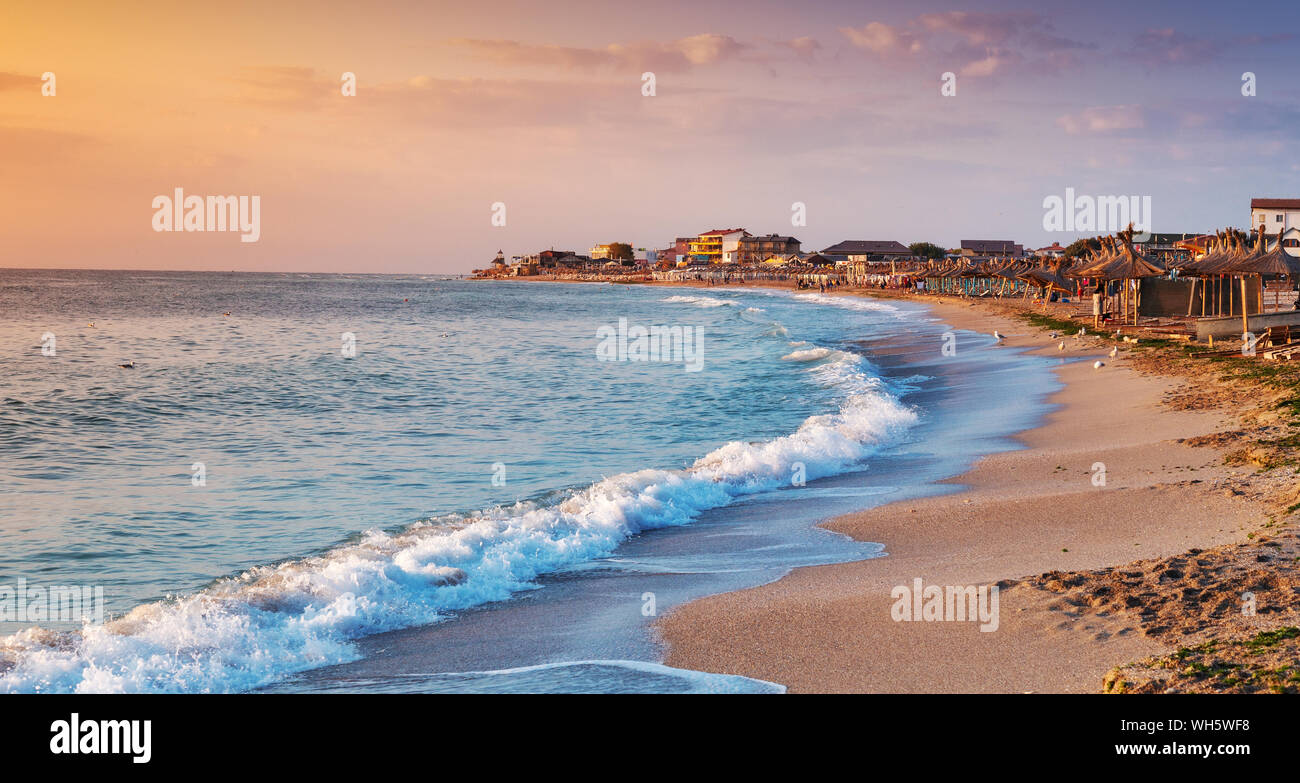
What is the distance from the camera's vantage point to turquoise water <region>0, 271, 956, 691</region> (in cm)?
790

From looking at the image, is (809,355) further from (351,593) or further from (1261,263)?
(351,593)

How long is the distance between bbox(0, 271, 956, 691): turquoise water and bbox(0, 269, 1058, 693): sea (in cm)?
5

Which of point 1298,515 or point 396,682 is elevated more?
point 1298,515

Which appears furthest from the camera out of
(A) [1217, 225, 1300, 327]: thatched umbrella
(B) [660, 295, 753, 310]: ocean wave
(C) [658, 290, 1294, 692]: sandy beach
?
Answer: (B) [660, 295, 753, 310]: ocean wave

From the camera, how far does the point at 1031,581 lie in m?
8.03

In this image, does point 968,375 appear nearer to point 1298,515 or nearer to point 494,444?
point 494,444

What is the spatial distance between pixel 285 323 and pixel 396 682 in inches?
2510

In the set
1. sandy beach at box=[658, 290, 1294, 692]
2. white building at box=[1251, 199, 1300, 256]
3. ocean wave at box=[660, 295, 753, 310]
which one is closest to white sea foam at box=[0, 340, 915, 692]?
sandy beach at box=[658, 290, 1294, 692]

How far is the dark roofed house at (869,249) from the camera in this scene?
169 m

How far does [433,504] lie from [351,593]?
461 centimetres

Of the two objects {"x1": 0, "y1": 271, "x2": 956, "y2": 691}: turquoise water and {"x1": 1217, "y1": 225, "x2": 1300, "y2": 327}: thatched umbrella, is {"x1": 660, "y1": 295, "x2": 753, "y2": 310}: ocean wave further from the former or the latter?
{"x1": 1217, "y1": 225, "x2": 1300, "y2": 327}: thatched umbrella

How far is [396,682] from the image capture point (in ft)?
22.1

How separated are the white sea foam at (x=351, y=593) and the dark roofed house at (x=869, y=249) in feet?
522
